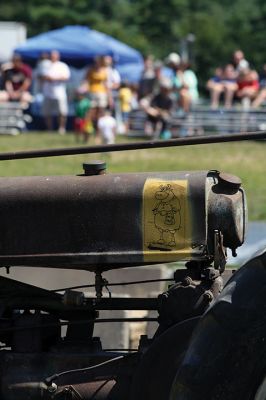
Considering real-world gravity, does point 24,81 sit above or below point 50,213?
below

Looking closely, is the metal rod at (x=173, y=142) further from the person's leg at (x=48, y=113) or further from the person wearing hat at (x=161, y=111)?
the person's leg at (x=48, y=113)

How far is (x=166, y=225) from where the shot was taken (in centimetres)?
407

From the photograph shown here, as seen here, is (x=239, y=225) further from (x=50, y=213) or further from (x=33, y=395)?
(x=33, y=395)

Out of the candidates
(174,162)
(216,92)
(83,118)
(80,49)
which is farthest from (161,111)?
(174,162)

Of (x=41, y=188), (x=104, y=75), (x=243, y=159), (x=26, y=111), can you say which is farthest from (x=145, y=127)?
(x=41, y=188)

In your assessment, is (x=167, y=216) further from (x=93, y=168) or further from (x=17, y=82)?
(x=17, y=82)

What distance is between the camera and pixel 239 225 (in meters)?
4.18

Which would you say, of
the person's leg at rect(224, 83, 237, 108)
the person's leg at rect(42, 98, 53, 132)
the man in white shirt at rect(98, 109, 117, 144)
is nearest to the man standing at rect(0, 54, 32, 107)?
the person's leg at rect(42, 98, 53, 132)

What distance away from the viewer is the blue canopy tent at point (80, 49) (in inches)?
1088

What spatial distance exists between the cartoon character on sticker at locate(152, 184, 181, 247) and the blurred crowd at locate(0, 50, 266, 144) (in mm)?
17329

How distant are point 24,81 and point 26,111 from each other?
1.21 metres

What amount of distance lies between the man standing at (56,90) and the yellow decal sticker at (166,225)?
20029 millimetres

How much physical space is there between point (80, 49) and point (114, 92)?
287cm

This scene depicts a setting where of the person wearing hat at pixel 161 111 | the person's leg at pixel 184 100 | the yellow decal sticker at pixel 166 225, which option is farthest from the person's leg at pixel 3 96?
the yellow decal sticker at pixel 166 225
